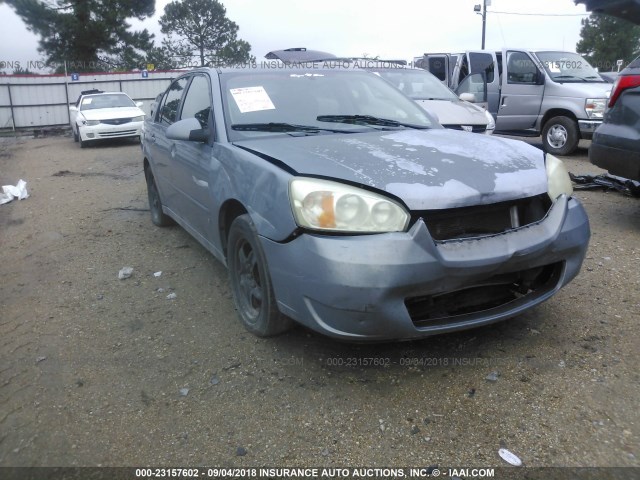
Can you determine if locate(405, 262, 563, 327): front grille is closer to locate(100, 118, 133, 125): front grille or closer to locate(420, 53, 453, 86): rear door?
locate(420, 53, 453, 86): rear door

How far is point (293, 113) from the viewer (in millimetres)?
3646

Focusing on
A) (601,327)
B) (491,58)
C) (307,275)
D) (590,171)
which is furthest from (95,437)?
(491,58)

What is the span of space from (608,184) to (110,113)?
40.2 feet

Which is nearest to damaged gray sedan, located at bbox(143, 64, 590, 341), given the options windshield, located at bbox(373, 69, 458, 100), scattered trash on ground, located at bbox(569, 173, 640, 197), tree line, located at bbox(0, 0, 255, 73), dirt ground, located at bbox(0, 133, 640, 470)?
dirt ground, located at bbox(0, 133, 640, 470)

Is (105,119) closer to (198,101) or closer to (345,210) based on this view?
(198,101)

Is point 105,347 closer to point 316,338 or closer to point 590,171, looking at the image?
point 316,338

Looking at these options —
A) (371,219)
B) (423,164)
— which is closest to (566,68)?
(423,164)

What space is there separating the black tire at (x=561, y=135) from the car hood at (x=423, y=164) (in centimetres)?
698

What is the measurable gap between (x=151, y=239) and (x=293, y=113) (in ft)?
8.04

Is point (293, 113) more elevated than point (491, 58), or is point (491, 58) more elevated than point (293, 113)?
point (491, 58)

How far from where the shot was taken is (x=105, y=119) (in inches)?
553

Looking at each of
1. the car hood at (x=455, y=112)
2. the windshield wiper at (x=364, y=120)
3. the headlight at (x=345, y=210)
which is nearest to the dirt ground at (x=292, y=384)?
the headlight at (x=345, y=210)

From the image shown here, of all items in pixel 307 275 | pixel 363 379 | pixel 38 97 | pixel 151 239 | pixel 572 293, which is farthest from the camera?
pixel 38 97

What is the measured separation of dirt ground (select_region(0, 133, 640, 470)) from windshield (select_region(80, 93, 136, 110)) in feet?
39.5
